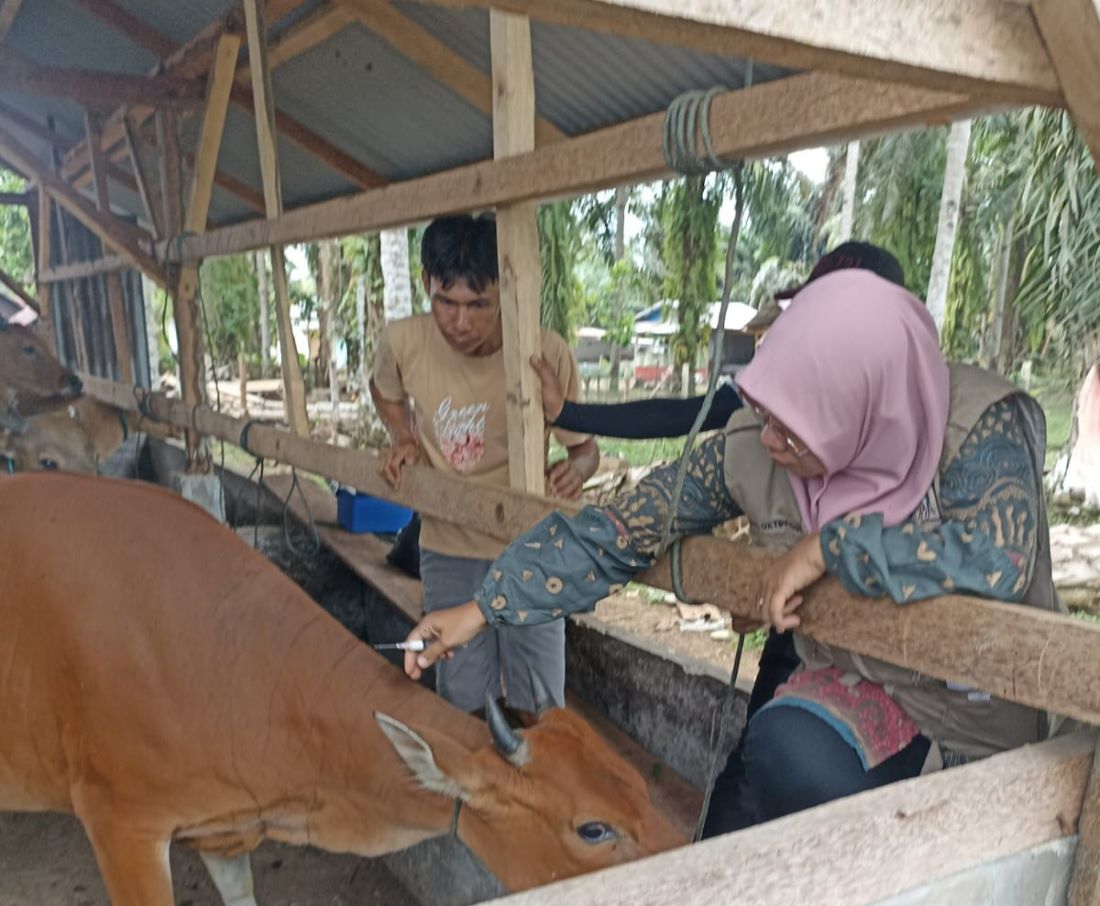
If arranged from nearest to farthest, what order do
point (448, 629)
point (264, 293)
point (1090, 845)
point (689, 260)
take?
1. point (1090, 845)
2. point (448, 629)
3. point (689, 260)
4. point (264, 293)

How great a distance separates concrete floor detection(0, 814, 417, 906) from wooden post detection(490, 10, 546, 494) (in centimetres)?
189

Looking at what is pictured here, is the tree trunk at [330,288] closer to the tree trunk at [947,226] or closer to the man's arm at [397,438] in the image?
the tree trunk at [947,226]

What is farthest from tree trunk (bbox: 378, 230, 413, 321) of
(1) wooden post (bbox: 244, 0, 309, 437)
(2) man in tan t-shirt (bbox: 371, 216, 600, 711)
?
(2) man in tan t-shirt (bbox: 371, 216, 600, 711)

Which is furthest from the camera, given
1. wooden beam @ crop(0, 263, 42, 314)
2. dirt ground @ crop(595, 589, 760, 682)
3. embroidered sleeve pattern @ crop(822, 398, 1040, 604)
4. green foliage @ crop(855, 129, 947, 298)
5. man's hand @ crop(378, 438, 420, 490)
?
wooden beam @ crop(0, 263, 42, 314)

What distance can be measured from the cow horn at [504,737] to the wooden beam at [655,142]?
123 cm

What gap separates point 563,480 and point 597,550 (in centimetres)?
95

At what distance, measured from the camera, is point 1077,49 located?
1.01 metres

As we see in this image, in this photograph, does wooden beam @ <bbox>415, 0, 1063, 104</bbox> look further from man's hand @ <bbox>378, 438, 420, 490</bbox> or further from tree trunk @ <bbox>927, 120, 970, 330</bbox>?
tree trunk @ <bbox>927, 120, 970, 330</bbox>

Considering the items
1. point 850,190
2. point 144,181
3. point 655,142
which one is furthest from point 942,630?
point 850,190

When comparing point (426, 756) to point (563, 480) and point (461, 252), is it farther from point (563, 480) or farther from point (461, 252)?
point (461, 252)

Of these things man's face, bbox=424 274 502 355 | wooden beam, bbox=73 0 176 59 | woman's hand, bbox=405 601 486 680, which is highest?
wooden beam, bbox=73 0 176 59

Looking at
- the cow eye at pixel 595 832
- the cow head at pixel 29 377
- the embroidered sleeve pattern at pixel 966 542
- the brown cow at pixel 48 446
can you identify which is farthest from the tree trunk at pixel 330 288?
the embroidered sleeve pattern at pixel 966 542

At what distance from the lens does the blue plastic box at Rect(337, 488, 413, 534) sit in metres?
5.52

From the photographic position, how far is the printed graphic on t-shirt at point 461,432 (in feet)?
9.99
